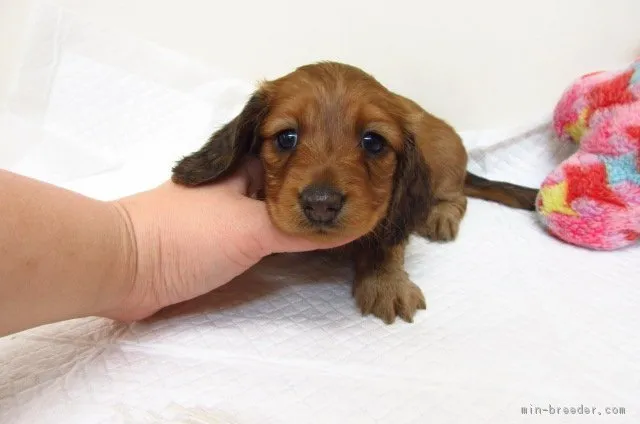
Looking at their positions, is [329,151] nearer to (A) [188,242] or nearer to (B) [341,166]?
(B) [341,166]

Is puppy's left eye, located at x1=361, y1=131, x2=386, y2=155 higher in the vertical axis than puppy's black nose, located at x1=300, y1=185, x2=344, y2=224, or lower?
higher

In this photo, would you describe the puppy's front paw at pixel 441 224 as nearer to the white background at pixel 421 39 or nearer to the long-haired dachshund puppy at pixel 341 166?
the long-haired dachshund puppy at pixel 341 166

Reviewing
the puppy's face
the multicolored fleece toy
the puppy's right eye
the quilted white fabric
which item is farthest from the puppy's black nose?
the multicolored fleece toy

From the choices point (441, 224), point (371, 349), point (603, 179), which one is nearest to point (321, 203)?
point (371, 349)

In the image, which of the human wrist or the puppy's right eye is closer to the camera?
the human wrist

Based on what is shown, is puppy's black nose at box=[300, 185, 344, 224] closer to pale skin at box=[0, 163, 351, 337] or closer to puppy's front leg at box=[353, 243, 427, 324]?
pale skin at box=[0, 163, 351, 337]

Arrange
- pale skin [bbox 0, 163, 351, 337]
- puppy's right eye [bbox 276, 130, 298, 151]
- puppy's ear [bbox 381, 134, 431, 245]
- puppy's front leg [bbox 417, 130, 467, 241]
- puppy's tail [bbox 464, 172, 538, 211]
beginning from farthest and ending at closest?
puppy's tail [bbox 464, 172, 538, 211] → puppy's front leg [bbox 417, 130, 467, 241] → puppy's ear [bbox 381, 134, 431, 245] → puppy's right eye [bbox 276, 130, 298, 151] → pale skin [bbox 0, 163, 351, 337]

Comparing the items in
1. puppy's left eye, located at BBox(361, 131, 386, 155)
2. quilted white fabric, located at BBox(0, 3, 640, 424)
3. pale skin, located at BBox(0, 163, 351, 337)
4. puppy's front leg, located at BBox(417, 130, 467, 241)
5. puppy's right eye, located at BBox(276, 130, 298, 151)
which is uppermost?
puppy's right eye, located at BBox(276, 130, 298, 151)
